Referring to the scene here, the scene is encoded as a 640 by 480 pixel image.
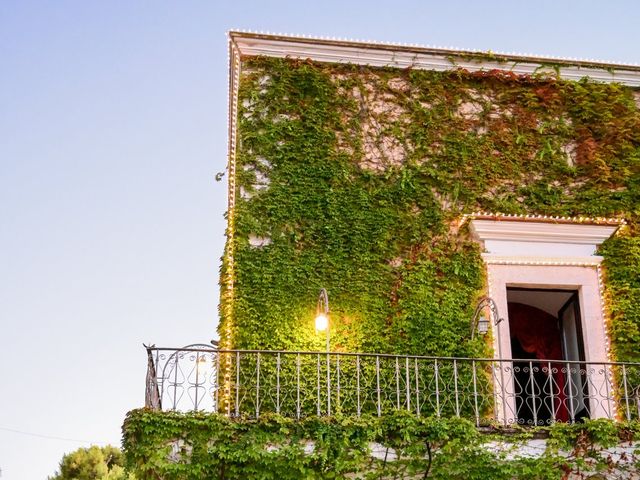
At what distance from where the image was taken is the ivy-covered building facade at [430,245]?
38.6ft

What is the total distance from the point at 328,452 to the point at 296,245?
3.12 meters

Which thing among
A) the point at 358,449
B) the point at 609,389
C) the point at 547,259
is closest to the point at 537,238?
the point at 547,259

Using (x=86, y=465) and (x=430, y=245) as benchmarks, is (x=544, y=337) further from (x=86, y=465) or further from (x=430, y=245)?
(x=86, y=465)

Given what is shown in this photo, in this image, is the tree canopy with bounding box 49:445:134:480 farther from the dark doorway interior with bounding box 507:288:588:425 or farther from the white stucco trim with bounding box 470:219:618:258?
the white stucco trim with bounding box 470:219:618:258

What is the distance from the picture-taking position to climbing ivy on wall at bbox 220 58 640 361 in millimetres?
12875

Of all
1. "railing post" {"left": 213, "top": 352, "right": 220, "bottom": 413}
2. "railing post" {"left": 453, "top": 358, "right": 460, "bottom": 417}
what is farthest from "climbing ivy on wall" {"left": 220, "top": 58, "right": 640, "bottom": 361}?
"railing post" {"left": 213, "top": 352, "right": 220, "bottom": 413}

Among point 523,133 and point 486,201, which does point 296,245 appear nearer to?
point 486,201

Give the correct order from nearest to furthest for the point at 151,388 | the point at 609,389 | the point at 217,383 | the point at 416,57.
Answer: the point at 151,388, the point at 217,383, the point at 609,389, the point at 416,57

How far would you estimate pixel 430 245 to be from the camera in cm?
1341

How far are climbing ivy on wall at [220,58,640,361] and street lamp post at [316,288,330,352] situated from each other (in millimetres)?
139

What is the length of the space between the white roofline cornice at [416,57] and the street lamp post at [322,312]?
138 inches

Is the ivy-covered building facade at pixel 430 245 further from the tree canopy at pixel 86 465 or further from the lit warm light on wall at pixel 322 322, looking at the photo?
the tree canopy at pixel 86 465

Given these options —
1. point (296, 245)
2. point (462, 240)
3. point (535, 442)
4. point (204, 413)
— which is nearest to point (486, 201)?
point (462, 240)

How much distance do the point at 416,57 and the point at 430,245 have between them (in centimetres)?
277
